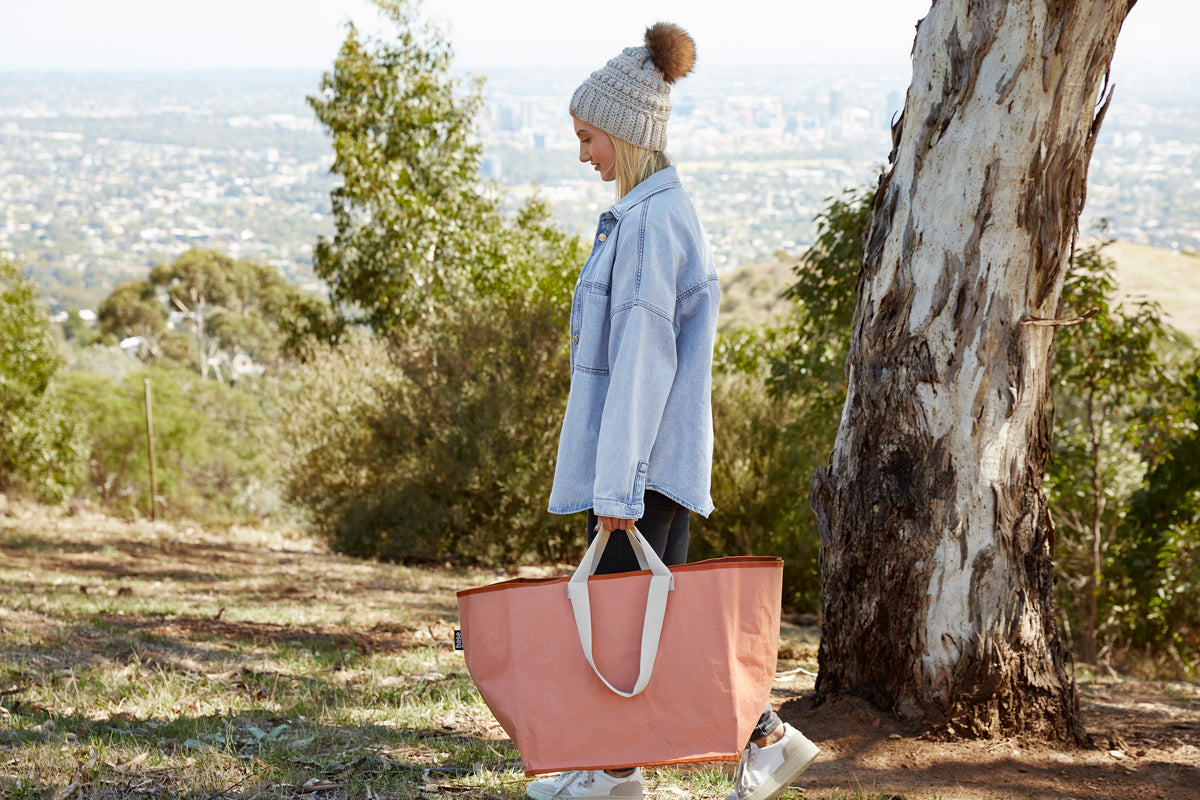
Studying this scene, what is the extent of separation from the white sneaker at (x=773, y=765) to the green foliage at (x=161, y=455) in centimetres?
2355

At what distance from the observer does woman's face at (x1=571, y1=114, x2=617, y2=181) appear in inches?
88.9

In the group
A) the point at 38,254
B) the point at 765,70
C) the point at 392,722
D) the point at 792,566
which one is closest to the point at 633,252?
the point at 392,722

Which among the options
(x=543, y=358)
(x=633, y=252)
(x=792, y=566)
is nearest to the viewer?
(x=633, y=252)

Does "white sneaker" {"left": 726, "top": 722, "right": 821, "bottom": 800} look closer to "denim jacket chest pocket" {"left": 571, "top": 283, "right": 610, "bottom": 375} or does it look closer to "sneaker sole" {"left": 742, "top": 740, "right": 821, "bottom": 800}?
"sneaker sole" {"left": 742, "top": 740, "right": 821, "bottom": 800}

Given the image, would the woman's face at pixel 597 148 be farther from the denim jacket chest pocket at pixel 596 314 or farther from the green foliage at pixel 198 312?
the green foliage at pixel 198 312

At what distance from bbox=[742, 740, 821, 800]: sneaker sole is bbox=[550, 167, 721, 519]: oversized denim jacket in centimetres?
66

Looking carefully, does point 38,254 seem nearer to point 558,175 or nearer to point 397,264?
point 558,175

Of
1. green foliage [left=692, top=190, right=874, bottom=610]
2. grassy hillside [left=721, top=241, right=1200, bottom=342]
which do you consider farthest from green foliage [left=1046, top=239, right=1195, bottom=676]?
grassy hillside [left=721, top=241, right=1200, bottom=342]

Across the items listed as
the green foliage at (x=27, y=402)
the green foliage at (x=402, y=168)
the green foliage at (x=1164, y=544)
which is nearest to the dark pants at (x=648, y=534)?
the green foliage at (x=1164, y=544)

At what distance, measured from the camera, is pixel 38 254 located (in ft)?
249

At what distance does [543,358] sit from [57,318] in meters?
48.2

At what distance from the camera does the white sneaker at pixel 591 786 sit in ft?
7.52

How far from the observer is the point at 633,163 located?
2252 millimetres

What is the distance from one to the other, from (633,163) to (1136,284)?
34606 millimetres
